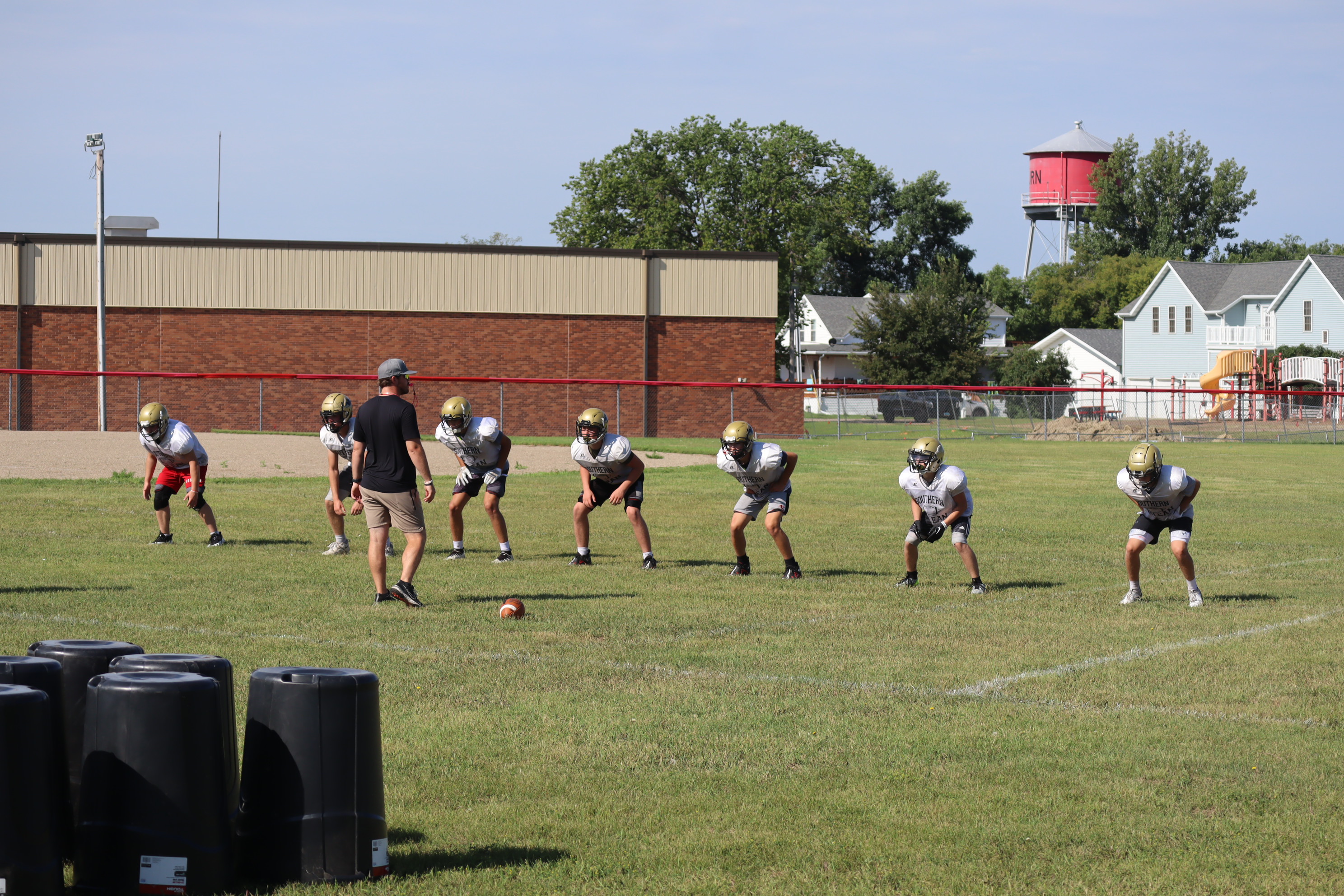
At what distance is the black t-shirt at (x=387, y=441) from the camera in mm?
11234

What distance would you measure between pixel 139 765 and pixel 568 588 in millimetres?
8325

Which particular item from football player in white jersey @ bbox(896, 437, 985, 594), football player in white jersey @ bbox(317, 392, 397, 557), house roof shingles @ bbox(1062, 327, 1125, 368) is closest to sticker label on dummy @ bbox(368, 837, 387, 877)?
football player in white jersey @ bbox(896, 437, 985, 594)

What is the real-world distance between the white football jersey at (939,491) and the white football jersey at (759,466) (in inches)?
49.3

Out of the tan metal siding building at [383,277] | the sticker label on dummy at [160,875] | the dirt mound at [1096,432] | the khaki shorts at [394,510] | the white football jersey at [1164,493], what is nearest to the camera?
the sticker label on dummy at [160,875]

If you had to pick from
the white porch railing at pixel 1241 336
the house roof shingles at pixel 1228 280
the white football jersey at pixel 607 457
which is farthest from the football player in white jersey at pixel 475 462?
the house roof shingles at pixel 1228 280

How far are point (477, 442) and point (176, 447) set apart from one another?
3.48 meters

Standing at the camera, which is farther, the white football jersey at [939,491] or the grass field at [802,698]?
the white football jersey at [939,491]

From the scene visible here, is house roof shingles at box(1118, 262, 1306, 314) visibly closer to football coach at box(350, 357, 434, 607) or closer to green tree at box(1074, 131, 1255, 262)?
green tree at box(1074, 131, 1255, 262)

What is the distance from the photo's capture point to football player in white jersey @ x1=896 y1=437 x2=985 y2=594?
12750 millimetres

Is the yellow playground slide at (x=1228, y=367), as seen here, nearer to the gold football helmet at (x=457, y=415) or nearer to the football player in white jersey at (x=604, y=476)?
the football player in white jersey at (x=604, y=476)

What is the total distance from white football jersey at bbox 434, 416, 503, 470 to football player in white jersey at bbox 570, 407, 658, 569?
0.89 meters

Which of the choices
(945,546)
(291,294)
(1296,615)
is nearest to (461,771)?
(1296,615)

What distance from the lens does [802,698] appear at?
827 cm

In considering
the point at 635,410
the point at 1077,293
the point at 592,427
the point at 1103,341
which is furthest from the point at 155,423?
the point at 1077,293
